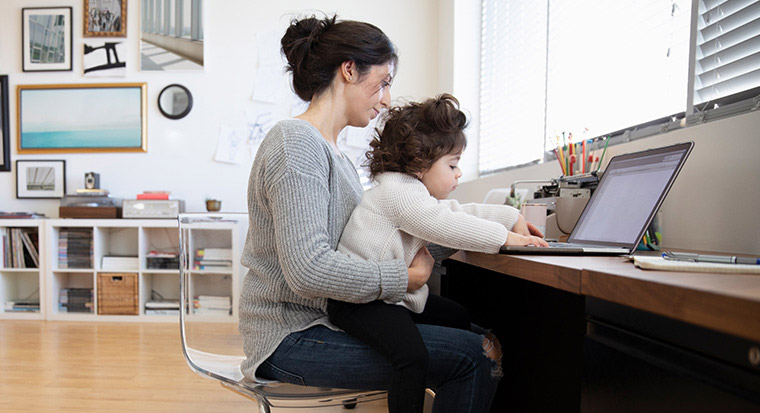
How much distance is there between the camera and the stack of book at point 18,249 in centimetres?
375

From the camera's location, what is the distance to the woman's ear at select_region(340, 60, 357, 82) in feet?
3.92

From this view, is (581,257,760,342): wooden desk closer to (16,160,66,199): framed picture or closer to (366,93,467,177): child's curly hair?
(366,93,467,177): child's curly hair

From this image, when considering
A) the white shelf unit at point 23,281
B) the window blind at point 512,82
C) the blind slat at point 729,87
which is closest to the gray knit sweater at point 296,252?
the blind slat at point 729,87


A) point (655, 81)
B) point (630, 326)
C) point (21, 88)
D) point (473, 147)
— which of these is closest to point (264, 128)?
point (473, 147)

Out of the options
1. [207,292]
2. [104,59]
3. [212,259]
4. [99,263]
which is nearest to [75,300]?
[99,263]

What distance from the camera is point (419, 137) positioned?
1.16 metres

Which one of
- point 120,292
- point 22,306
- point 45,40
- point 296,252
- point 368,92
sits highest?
point 45,40

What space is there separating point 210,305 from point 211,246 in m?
0.14

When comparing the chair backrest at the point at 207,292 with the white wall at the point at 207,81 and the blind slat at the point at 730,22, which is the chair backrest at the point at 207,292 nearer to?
the blind slat at the point at 730,22

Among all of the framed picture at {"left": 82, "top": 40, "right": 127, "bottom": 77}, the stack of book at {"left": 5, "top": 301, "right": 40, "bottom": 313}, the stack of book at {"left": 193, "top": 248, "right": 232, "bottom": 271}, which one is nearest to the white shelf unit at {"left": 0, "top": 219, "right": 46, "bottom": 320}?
the stack of book at {"left": 5, "top": 301, "right": 40, "bottom": 313}

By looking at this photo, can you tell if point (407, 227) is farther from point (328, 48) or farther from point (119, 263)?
point (119, 263)

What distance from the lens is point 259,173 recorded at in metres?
1.00

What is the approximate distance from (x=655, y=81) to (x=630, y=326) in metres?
1.21

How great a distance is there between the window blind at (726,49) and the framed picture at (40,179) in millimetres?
4169
